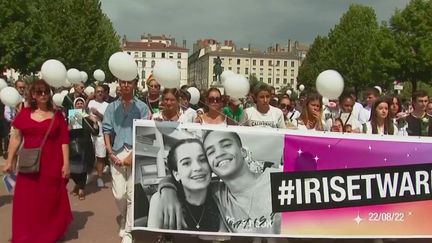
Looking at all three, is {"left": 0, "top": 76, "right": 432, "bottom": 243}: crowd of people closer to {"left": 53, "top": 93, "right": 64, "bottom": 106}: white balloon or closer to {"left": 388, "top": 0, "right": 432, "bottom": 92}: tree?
{"left": 53, "top": 93, "right": 64, "bottom": 106}: white balloon

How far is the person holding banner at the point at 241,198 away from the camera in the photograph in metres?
6.01

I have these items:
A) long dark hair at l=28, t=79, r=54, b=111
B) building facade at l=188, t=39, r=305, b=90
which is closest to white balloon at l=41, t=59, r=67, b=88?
long dark hair at l=28, t=79, r=54, b=111

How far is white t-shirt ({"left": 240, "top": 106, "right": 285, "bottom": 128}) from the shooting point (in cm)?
666

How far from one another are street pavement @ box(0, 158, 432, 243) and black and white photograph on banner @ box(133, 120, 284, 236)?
51cm

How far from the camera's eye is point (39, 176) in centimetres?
618

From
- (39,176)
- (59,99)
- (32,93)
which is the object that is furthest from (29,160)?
(59,99)

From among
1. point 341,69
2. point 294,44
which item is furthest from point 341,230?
point 294,44

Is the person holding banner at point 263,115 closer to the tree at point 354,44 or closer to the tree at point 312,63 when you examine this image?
the tree at point 354,44

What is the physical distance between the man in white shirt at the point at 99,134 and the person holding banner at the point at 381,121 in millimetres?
5036

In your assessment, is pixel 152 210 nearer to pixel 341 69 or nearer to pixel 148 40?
pixel 341 69

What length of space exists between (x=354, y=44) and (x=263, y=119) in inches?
1961

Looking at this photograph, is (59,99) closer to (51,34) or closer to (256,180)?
(256,180)

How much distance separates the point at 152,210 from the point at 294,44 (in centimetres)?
19099

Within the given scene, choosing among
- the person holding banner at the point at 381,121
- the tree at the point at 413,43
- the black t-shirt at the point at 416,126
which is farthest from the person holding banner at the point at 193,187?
the tree at the point at 413,43
